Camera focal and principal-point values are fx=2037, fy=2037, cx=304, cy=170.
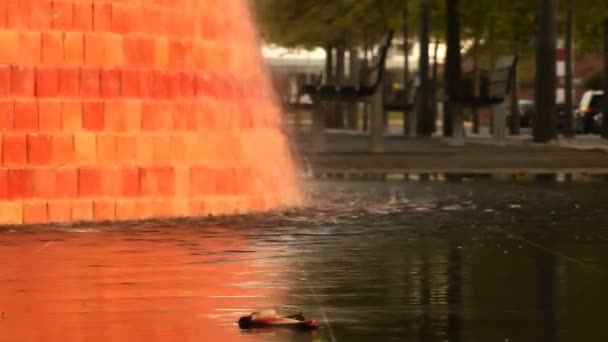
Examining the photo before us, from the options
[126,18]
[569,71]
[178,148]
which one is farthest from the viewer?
[569,71]

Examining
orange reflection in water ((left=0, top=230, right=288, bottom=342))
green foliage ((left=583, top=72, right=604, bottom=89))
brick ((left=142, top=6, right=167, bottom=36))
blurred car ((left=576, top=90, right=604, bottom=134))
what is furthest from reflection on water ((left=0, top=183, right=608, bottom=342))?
green foliage ((left=583, top=72, right=604, bottom=89))

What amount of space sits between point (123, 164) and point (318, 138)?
70.1 feet

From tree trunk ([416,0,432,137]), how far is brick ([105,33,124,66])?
38169mm

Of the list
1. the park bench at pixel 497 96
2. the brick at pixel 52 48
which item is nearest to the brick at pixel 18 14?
the brick at pixel 52 48

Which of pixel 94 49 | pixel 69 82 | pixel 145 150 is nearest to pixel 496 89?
pixel 145 150

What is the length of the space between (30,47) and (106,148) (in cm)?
96

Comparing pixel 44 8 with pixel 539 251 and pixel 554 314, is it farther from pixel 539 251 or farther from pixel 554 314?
pixel 554 314

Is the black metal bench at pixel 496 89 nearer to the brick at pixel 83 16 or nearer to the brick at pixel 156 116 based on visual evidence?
the brick at pixel 156 116

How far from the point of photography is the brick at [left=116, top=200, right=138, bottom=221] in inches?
613

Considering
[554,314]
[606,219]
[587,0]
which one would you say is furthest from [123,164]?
[587,0]

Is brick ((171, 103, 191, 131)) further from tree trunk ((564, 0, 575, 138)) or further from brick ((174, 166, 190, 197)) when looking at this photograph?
tree trunk ((564, 0, 575, 138))

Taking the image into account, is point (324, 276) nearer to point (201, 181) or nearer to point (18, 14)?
point (18, 14)

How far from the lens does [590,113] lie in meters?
65.5

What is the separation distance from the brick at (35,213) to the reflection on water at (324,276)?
0.60 meters
